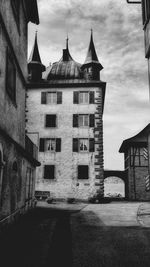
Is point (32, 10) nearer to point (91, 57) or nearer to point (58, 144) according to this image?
point (58, 144)

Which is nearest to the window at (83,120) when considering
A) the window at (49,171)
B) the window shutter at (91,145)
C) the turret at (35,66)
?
the window shutter at (91,145)

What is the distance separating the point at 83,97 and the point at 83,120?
7.77 feet

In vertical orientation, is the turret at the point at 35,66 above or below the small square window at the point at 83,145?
above

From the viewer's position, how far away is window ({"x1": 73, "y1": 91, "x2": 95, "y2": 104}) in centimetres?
2909

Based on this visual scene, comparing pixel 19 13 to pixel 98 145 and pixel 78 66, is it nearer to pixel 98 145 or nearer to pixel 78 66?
pixel 98 145

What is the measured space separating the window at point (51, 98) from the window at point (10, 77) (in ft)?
61.8

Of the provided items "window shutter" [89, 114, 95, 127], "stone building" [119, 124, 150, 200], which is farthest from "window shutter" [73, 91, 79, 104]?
"stone building" [119, 124, 150, 200]

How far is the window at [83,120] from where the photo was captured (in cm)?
2845

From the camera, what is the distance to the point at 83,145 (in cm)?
2814

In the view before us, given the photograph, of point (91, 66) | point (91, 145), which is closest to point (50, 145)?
point (91, 145)

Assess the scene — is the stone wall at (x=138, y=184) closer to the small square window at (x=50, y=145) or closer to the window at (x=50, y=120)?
the small square window at (x=50, y=145)

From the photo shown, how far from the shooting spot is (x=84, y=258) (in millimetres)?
6340

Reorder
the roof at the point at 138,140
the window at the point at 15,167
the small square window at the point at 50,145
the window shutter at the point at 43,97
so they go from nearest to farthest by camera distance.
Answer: the window at the point at 15,167 < the small square window at the point at 50,145 < the window shutter at the point at 43,97 < the roof at the point at 138,140

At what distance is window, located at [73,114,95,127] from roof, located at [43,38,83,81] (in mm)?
4618
